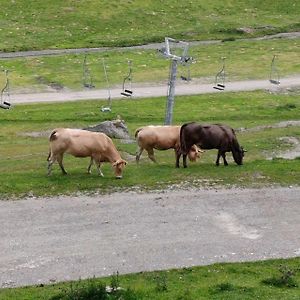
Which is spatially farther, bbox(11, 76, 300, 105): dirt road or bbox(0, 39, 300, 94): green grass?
bbox(0, 39, 300, 94): green grass

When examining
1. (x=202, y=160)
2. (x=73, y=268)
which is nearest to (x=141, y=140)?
(x=202, y=160)

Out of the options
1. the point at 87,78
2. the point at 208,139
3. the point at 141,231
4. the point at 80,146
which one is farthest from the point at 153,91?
the point at 141,231

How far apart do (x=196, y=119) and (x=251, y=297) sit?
1241 inches

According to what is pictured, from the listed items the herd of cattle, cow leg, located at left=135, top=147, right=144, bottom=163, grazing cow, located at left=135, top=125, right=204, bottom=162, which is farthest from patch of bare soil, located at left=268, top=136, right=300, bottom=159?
cow leg, located at left=135, top=147, right=144, bottom=163

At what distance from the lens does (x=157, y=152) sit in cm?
4184

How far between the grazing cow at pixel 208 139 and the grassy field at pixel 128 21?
48.2m

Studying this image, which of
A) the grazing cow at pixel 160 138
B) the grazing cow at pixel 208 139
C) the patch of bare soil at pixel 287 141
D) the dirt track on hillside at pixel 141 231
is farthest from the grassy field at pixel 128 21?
the dirt track on hillside at pixel 141 231

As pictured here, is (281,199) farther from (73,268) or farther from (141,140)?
(73,268)

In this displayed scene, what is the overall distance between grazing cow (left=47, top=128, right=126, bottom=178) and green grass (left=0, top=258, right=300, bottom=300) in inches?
402

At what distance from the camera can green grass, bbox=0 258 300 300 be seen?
73.3 ft

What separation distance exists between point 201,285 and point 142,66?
50713mm

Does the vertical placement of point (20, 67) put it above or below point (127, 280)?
below

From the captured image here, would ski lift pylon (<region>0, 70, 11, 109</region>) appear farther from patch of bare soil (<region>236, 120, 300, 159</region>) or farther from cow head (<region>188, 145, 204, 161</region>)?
cow head (<region>188, 145, 204, 161</region>)

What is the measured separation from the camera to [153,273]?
79.8 feet
